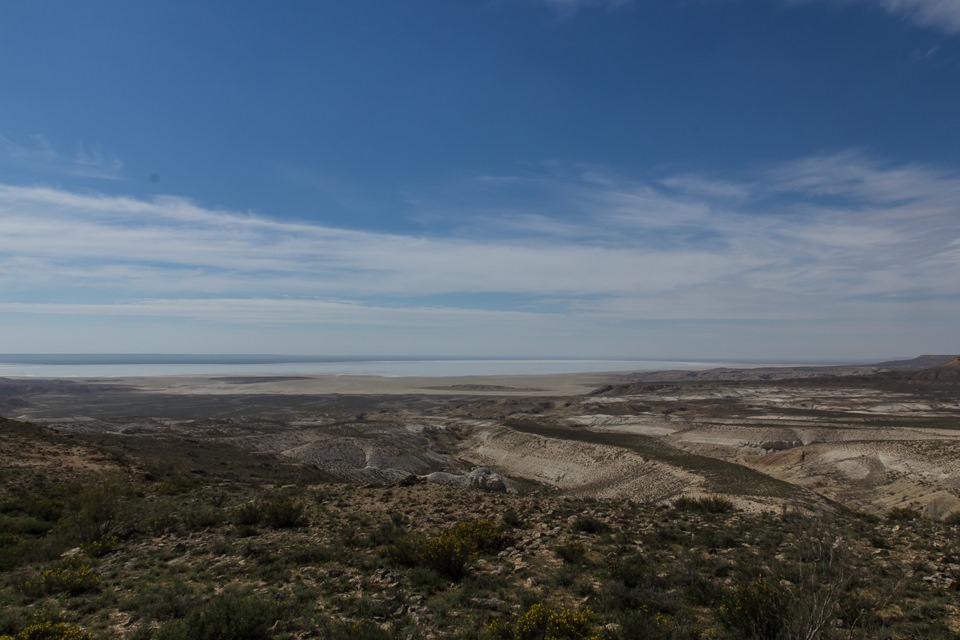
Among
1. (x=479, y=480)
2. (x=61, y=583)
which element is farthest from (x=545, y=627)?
(x=479, y=480)

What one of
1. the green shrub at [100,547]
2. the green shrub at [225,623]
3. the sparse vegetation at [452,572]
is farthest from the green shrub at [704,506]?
the green shrub at [100,547]

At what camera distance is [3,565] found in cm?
1008

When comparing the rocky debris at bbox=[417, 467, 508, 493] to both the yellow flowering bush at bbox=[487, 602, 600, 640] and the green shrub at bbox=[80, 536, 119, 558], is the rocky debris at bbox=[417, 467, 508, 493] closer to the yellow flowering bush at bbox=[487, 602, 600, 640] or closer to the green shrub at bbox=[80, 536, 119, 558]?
the green shrub at bbox=[80, 536, 119, 558]

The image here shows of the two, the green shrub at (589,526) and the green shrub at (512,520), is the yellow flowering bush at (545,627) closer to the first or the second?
the green shrub at (589,526)

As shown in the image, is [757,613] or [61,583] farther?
[61,583]

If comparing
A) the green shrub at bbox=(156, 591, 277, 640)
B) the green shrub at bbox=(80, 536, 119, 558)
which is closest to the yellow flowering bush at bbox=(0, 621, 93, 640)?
the green shrub at bbox=(156, 591, 277, 640)

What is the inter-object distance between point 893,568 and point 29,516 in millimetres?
20675

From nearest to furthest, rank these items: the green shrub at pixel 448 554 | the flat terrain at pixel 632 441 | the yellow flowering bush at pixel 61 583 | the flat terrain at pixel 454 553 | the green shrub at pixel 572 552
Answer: the flat terrain at pixel 454 553, the yellow flowering bush at pixel 61 583, the green shrub at pixel 448 554, the green shrub at pixel 572 552, the flat terrain at pixel 632 441

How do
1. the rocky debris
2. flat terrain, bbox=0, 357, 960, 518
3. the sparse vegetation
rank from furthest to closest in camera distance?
flat terrain, bbox=0, 357, 960, 518 < the rocky debris < the sparse vegetation

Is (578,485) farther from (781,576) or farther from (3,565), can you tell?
(3,565)

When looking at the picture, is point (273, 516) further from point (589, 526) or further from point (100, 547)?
point (589, 526)

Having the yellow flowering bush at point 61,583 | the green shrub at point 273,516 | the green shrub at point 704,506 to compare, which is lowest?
the green shrub at point 704,506

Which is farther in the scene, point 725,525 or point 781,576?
point 725,525

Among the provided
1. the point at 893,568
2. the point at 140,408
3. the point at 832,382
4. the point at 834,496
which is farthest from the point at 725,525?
the point at 832,382
